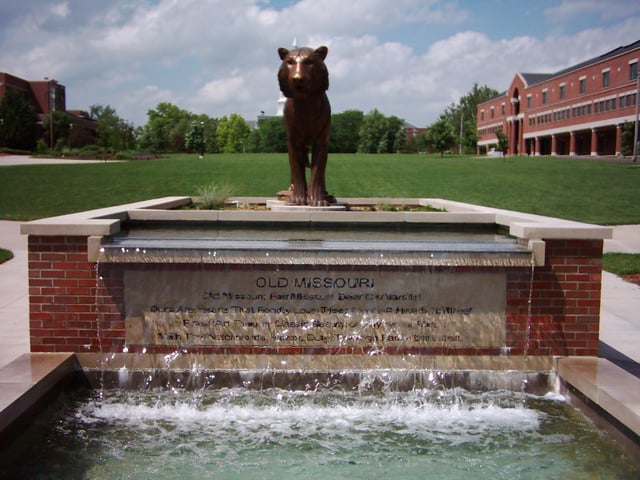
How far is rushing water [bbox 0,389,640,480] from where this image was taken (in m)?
4.14

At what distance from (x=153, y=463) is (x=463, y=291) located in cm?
296

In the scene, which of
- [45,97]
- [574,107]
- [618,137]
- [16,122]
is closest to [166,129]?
[45,97]

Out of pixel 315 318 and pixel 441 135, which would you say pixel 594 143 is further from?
pixel 315 318

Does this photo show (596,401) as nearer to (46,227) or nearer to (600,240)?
(600,240)

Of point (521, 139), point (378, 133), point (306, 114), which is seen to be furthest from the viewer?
point (378, 133)

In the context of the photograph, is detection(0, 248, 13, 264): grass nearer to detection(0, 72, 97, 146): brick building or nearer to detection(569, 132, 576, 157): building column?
detection(569, 132, 576, 157): building column

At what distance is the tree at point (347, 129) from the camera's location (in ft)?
362

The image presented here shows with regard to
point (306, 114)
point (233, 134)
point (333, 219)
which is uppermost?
point (233, 134)

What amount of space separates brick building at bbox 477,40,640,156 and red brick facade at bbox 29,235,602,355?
55.5 meters

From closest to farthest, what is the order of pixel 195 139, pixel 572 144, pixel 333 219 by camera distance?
1. pixel 333 219
2. pixel 572 144
3. pixel 195 139

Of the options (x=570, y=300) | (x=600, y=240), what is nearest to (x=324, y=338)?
(x=570, y=300)

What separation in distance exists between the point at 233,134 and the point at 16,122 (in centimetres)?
5542

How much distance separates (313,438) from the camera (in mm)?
4617

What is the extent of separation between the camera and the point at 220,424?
4.87 metres
